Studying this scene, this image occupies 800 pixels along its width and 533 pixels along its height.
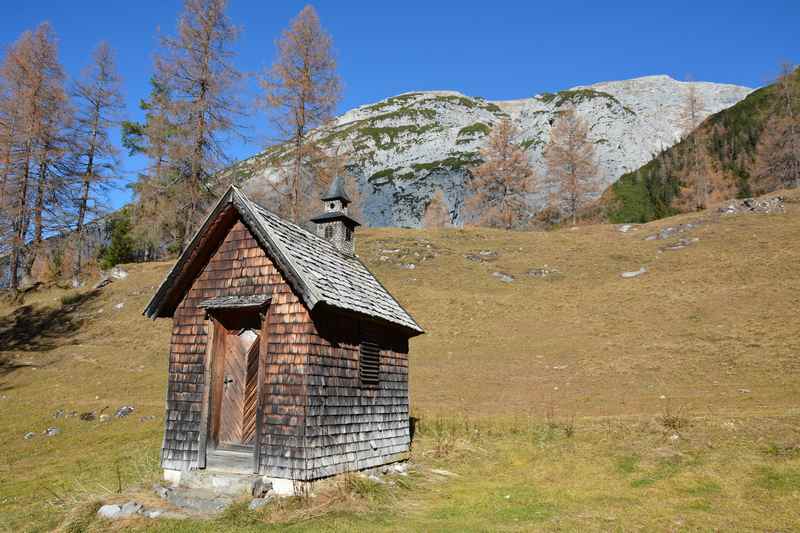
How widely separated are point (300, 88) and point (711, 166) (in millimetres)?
56455

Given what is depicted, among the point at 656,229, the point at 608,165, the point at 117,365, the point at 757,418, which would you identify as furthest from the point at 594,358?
the point at 608,165

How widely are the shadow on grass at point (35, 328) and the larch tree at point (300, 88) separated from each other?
1623cm

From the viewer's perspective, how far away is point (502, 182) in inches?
2474

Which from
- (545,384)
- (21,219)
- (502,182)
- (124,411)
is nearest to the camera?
(124,411)

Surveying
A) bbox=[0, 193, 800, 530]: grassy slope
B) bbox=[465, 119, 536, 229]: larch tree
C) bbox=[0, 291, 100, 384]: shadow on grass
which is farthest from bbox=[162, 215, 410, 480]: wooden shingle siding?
bbox=[465, 119, 536, 229]: larch tree

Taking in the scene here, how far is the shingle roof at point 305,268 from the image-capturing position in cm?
1168

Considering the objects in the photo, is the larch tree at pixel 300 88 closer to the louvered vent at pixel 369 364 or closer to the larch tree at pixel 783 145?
the louvered vent at pixel 369 364

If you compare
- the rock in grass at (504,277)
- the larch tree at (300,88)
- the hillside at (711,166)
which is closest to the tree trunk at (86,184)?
the larch tree at (300,88)

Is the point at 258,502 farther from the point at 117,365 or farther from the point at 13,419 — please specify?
the point at 117,365

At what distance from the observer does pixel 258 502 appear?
34.4 feet

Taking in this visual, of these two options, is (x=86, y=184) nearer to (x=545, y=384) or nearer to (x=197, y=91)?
(x=197, y=91)

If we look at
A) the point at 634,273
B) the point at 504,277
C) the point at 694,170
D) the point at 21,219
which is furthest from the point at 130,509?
the point at 694,170

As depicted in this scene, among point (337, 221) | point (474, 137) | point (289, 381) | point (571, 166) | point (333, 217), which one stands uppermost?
point (474, 137)

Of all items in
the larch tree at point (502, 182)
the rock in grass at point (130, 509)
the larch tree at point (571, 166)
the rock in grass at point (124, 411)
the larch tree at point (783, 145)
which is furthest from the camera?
the larch tree at point (571, 166)
